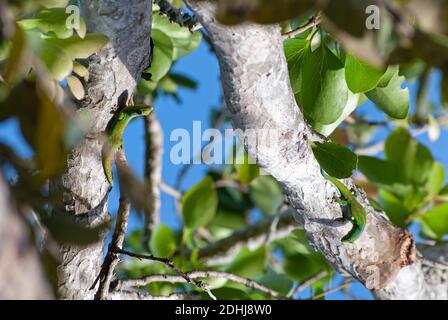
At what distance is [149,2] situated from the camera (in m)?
0.47

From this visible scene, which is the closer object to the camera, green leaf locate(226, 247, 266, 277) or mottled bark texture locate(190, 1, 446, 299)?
mottled bark texture locate(190, 1, 446, 299)

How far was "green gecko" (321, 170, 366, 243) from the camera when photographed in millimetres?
603

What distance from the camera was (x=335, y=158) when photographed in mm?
554

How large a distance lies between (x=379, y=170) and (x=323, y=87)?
1.43ft

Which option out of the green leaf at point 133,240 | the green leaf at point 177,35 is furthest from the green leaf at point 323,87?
the green leaf at point 133,240

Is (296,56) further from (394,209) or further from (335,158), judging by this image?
(394,209)

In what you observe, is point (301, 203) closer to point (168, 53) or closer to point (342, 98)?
point (342, 98)

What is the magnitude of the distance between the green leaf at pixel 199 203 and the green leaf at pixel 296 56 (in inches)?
18.1

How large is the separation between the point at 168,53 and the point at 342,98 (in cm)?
22

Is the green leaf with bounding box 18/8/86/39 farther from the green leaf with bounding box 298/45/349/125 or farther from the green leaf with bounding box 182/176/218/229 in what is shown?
the green leaf with bounding box 182/176/218/229

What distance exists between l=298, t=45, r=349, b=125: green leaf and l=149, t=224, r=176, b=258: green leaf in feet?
1.56

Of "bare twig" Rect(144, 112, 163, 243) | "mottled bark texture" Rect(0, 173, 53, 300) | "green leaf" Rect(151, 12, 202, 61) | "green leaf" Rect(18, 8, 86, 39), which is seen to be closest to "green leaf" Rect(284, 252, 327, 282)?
"bare twig" Rect(144, 112, 163, 243)

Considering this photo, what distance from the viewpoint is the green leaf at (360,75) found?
544mm
